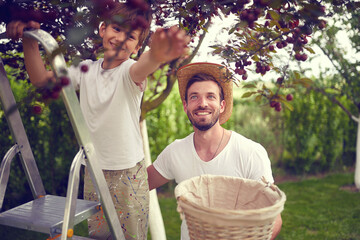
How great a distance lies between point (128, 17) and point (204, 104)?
2.39ft

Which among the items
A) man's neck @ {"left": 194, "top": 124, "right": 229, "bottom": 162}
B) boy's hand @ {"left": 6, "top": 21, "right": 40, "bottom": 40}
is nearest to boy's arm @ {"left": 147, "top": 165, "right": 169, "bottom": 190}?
man's neck @ {"left": 194, "top": 124, "right": 229, "bottom": 162}

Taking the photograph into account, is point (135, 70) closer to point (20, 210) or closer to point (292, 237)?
point (20, 210)

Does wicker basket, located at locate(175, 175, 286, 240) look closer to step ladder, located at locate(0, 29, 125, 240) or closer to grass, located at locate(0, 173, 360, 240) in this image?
step ladder, located at locate(0, 29, 125, 240)

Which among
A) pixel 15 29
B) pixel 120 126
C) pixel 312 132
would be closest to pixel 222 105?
pixel 120 126

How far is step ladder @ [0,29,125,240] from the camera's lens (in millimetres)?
1291

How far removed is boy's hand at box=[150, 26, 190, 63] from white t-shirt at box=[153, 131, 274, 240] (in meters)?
0.99

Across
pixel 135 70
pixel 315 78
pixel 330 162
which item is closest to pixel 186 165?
pixel 135 70

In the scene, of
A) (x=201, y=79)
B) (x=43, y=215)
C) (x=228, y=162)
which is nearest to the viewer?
(x=43, y=215)

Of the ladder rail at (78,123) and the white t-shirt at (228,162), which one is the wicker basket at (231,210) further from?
the ladder rail at (78,123)

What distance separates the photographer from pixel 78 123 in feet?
4.31

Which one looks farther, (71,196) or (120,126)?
(120,126)

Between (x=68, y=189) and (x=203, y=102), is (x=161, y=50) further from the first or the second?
(x=203, y=102)

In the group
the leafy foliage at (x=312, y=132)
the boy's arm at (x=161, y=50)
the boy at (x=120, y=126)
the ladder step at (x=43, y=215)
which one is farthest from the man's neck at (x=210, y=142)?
the leafy foliage at (x=312, y=132)

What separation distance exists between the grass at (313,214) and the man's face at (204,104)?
8.16ft
